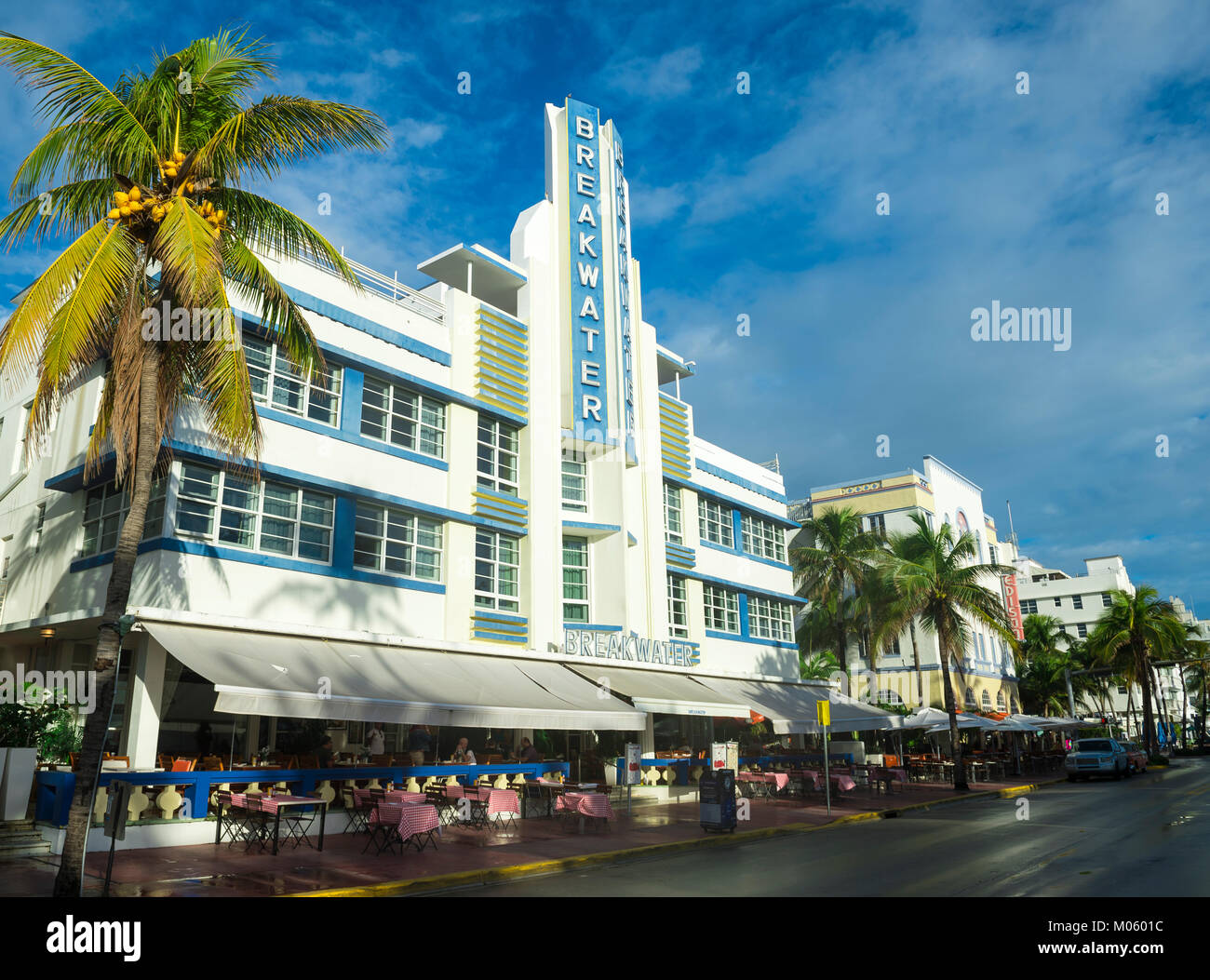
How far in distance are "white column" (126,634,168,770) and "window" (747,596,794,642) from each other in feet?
75.7

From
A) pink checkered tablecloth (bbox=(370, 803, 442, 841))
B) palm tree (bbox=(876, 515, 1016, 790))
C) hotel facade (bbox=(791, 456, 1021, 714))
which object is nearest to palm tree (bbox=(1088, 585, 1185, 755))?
hotel facade (bbox=(791, 456, 1021, 714))

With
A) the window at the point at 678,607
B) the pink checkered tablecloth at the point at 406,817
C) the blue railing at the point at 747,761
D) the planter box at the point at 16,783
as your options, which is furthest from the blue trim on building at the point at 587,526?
the planter box at the point at 16,783

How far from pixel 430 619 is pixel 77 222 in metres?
11.7

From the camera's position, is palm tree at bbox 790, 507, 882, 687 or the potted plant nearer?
the potted plant

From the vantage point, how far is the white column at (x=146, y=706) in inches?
603

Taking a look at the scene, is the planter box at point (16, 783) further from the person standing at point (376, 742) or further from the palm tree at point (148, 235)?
the person standing at point (376, 742)

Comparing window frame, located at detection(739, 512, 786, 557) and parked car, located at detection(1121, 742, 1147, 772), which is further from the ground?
window frame, located at detection(739, 512, 786, 557)

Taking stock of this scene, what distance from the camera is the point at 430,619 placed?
69.4 ft

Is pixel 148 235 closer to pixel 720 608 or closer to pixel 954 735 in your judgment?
pixel 720 608

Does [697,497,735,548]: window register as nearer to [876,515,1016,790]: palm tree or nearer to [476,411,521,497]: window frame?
[876,515,1016,790]: palm tree

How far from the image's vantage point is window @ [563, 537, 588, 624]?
2589 centimetres

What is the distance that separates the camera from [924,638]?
54.1 metres
